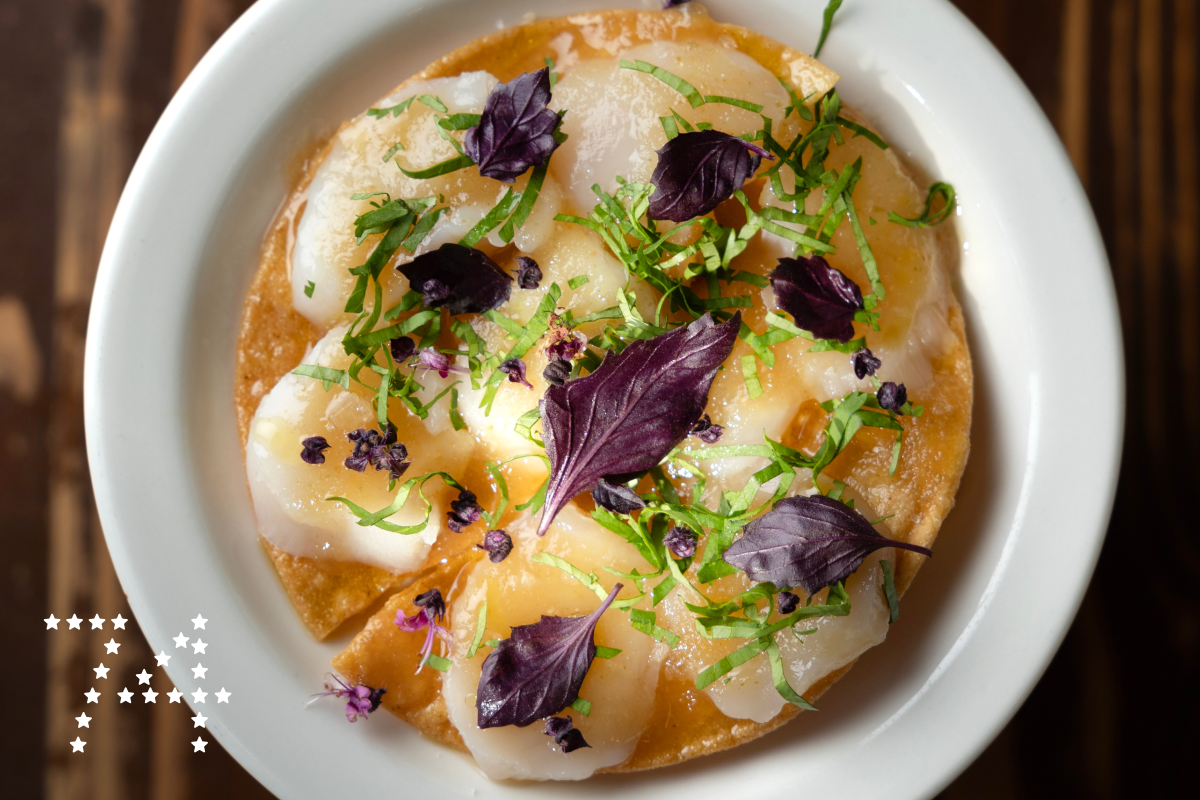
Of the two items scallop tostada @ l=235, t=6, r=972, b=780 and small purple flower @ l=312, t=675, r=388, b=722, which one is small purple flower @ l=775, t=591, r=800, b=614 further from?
small purple flower @ l=312, t=675, r=388, b=722

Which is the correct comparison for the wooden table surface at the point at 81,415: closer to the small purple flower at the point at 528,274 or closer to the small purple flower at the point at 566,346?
the small purple flower at the point at 528,274

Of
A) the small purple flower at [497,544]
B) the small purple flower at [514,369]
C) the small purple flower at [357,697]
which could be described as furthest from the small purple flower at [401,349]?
the small purple flower at [357,697]

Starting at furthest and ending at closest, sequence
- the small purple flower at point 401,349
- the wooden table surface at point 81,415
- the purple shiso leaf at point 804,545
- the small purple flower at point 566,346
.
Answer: the wooden table surface at point 81,415
the small purple flower at point 401,349
the small purple flower at point 566,346
the purple shiso leaf at point 804,545

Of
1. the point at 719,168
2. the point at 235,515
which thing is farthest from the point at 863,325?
the point at 235,515

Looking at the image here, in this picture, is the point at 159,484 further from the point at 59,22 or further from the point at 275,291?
the point at 59,22

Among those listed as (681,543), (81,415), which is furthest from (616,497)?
(81,415)

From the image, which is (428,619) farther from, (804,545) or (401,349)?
(804,545)

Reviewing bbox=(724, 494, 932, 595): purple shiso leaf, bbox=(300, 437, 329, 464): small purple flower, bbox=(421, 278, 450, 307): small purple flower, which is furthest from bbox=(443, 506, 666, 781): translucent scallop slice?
bbox=(421, 278, 450, 307): small purple flower
